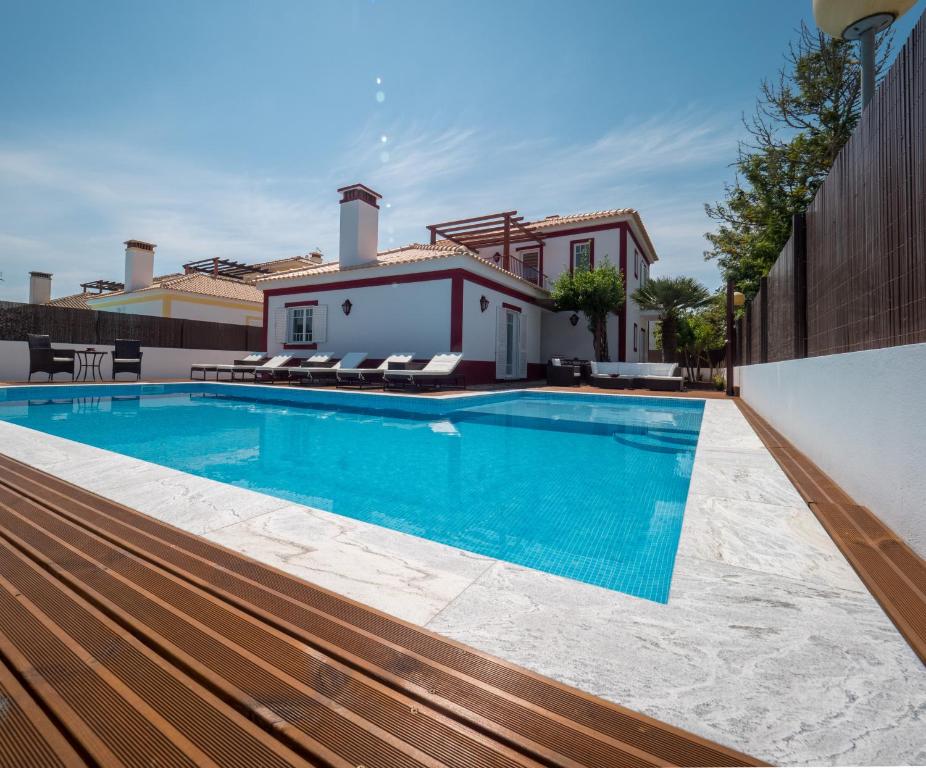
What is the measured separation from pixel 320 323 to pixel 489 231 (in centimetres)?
713

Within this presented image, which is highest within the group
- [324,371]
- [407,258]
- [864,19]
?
[407,258]

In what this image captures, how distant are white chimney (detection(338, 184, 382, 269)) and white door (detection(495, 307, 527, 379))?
4.60 meters

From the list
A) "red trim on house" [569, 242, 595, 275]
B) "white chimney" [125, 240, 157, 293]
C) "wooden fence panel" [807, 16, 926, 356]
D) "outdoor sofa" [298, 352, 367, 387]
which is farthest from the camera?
"white chimney" [125, 240, 157, 293]

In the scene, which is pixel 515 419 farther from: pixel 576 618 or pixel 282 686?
pixel 282 686

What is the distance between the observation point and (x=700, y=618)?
57.6 inches

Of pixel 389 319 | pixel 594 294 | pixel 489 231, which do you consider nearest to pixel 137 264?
pixel 389 319

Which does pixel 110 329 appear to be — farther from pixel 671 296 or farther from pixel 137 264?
pixel 671 296

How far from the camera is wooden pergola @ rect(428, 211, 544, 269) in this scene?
49.6 ft

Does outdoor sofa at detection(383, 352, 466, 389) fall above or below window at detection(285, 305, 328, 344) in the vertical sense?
below

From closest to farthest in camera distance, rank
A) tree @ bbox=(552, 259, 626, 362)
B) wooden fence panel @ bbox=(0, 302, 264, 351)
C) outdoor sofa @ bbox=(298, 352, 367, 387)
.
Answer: outdoor sofa @ bbox=(298, 352, 367, 387)
wooden fence panel @ bbox=(0, 302, 264, 351)
tree @ bbox=(552, 259, 626, 362)

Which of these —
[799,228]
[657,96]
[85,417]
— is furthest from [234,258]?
[799,228]

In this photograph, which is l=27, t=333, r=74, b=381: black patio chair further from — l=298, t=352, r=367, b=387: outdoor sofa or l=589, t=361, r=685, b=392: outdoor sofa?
l=589, t=361, r=685, b=392: outdoor sofa

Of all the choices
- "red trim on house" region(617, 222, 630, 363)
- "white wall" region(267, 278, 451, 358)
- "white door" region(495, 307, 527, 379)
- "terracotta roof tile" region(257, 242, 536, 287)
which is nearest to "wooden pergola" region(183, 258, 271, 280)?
"terracotta roof tile" region(257, 242, 536, 287)

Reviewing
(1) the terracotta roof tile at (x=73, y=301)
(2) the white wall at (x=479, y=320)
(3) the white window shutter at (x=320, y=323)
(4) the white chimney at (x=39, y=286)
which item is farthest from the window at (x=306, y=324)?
(4) the white chimney at (x=39, y=286)
